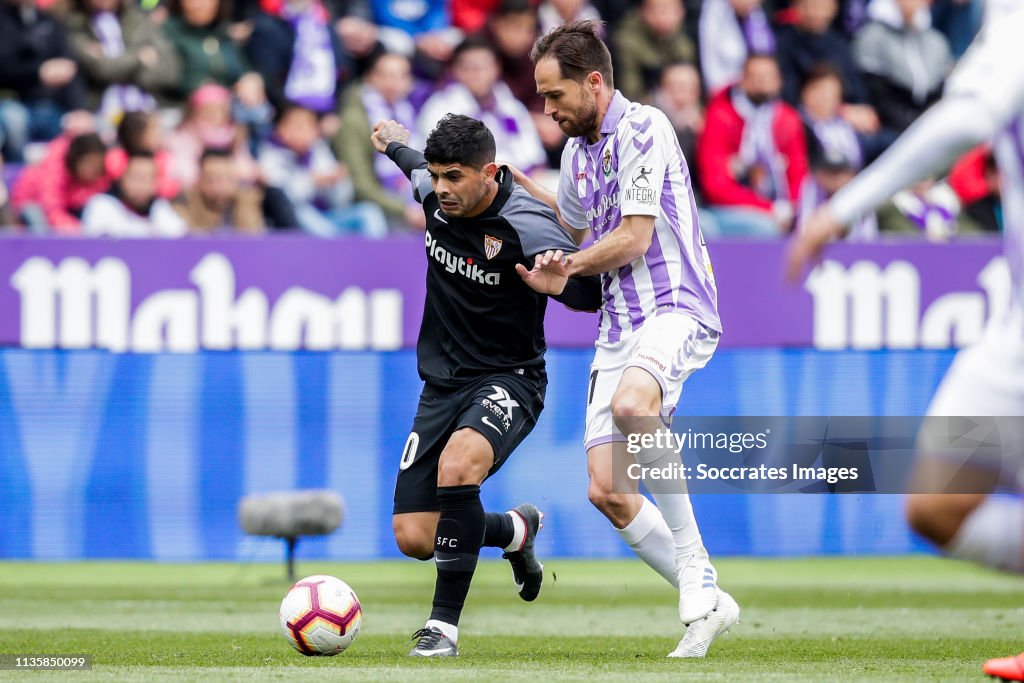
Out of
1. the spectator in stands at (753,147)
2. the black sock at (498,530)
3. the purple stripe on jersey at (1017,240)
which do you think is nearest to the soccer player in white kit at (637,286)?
the black sock at (498,530)

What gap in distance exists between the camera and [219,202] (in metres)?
12.6

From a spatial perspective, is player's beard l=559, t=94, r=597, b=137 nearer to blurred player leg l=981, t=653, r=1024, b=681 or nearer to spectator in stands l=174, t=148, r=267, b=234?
blurred player leg l=981, t=653, r=1024, b=681

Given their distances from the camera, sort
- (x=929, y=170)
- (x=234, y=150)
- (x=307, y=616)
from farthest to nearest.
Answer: (x=234, y=150), (x=307, y=616), (x=929, y=170)

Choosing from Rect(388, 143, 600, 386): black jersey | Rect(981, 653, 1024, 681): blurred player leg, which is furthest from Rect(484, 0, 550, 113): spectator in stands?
Rect(981, 653, 1024, 681): blurred player leg

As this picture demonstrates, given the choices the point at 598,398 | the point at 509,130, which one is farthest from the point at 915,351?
the point at 598,398

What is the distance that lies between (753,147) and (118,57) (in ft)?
18.6

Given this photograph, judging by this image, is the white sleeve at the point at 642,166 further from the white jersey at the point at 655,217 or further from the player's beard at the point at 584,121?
the player's beard at the point at 584,121

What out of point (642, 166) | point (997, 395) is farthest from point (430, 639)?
point (997, 395)

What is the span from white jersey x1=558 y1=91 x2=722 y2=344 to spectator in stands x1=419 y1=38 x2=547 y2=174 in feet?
21.7

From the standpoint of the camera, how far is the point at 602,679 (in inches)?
221

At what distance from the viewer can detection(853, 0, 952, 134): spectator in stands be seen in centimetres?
1548

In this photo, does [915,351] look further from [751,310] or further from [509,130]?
[509,130]

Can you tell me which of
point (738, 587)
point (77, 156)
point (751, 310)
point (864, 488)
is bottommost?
point (738, 587)

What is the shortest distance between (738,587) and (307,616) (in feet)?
14.0
